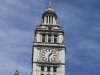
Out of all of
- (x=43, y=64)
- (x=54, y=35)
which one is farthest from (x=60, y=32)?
(x=43, y=64)

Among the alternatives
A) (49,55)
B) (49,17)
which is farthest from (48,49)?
(49,17)

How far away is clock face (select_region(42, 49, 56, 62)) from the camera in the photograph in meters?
111

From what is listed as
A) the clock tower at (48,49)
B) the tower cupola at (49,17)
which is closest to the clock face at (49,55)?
the clock tower at (48,49)

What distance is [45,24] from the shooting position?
118 m

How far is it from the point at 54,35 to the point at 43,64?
782 centimetres

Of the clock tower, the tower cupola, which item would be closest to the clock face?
the clock tower

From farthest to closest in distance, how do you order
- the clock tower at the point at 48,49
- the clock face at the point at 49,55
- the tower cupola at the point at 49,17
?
the tower cupola at the point at 49,17
the clock face at the point at 49,55
the clock tower at the point at 48,49

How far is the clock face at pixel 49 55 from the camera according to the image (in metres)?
111

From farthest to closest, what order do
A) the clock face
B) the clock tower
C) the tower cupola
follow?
the tower cupola
the clock face
the clock tower

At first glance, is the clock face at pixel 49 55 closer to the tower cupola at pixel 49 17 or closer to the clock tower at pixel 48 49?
the clock tower at pixel 48 49

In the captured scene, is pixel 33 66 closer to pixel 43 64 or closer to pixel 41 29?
pixel 43 64

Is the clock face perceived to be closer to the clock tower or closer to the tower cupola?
the clock tower

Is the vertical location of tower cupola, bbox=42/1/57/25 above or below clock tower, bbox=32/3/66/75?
above

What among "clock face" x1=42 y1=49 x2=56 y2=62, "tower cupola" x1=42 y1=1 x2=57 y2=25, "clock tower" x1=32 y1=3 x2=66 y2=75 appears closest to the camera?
"clock tower" x1=32 y1=3 x2=66 y2=75
